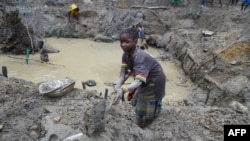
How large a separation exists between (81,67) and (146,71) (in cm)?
752

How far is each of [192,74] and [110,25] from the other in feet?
20.7

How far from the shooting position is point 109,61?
36.4 ft

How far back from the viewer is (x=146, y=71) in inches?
110

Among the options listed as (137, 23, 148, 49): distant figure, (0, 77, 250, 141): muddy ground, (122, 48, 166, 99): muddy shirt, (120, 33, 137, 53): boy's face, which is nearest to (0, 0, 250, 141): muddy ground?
(0, 77, 250, 141): muddy ground

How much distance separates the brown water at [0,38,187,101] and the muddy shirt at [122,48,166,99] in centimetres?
506

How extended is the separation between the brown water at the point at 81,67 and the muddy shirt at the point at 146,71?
506 centimetres

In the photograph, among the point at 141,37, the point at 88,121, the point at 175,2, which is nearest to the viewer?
the point at 88,121

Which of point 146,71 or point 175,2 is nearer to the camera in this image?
point 146,71

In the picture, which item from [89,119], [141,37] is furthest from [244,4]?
[89,119]

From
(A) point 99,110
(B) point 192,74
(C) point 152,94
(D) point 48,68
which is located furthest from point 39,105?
(B) point 192,74

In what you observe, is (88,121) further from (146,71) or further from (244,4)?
(244,4)

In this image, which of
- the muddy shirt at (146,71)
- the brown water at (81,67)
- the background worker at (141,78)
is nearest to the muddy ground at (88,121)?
the background worker at (141,78)

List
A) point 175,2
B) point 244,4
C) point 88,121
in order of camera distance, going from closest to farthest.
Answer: point 88,121
point 244,4
point 175,2

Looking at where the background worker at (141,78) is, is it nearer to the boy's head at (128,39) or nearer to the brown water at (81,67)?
the boy's head at (128,39)
